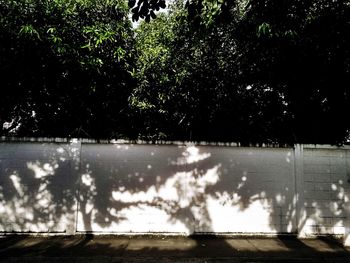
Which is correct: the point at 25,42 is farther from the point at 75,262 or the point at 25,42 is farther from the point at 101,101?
the point at 75,262

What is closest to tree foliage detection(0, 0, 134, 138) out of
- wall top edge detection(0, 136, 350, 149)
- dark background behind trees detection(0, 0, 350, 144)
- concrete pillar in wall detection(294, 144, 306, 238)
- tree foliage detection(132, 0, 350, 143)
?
dark background behind trees detection(0, 0, 350, 144)

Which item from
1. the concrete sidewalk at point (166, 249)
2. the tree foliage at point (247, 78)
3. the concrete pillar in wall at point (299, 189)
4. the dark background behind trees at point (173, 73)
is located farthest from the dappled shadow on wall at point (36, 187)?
the concrete pillar in wall at point (299, 189)

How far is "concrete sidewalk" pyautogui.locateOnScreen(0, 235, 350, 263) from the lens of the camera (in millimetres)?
6395

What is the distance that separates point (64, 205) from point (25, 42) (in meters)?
4.35

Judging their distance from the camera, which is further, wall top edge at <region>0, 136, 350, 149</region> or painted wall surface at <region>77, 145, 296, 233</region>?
wall top edge at <region>0, 136, 350, 149</region>

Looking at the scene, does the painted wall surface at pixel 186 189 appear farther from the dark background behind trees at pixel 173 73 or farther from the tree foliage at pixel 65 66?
the tree foliage at pixel 65 66

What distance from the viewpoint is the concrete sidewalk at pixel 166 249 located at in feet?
21.0

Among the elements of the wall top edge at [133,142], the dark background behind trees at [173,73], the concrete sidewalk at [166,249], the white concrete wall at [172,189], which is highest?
the dark background behind trees at [173,73]

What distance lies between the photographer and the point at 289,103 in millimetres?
11648

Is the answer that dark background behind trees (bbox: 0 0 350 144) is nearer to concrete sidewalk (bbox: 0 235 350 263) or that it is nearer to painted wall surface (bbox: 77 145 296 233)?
painted wall surface (bbox: 77 145 296 233)

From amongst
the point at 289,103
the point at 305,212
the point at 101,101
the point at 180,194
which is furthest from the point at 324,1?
the point at 101,101

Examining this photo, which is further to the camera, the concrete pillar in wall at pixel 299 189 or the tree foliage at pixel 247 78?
the tree foliage at pixel 247 78

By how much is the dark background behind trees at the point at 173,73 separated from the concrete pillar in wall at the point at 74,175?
20.9 inches

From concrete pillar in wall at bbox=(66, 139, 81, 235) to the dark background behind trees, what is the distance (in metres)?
0.53
